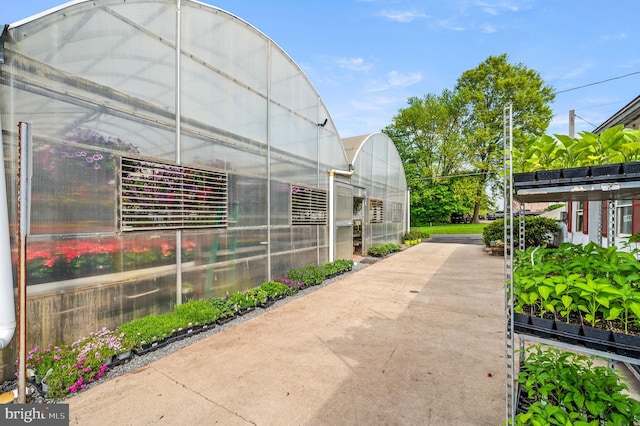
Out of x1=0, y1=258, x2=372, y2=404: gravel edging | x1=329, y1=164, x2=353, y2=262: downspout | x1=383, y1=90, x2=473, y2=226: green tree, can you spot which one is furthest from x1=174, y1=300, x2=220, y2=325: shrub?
x1=383, y1=90, x2=473, y2=226: green tree

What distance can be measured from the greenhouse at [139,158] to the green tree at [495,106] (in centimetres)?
1912

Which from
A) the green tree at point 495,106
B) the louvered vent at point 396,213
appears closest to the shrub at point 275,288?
the louvered vent at point 396,213

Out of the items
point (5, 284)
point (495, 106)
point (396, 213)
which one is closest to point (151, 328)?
point (5, 284)

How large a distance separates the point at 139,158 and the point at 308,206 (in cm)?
393

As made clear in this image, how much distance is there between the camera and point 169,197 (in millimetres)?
3725

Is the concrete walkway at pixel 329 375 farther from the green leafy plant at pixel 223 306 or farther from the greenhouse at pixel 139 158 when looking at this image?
the greenhouse at pixel 139 158

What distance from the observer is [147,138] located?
3520mm

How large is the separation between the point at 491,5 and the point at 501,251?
8451 millimetres

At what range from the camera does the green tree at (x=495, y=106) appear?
1920cm

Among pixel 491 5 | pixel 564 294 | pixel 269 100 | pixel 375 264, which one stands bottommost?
pixel 375 264

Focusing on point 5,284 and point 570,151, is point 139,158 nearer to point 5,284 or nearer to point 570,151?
point 5,284

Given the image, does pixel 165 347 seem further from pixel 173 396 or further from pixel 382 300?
pixel 382 300

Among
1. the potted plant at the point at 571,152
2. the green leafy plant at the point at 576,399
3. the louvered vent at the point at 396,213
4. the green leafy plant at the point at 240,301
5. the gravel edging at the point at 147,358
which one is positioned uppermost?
the potted plant at the point at 571,152

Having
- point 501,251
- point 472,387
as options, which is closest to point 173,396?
point 472,387
